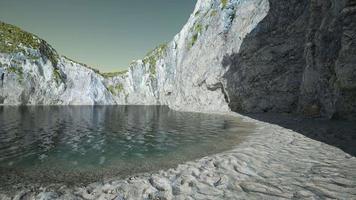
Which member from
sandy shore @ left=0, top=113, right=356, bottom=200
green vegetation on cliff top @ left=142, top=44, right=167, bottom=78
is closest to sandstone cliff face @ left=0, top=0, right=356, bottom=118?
sandy shore @ left=0, top=113, right=356, bottom=200

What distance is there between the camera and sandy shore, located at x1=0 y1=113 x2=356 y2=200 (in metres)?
8.48

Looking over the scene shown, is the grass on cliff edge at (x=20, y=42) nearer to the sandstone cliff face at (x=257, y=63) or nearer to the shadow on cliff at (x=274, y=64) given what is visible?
the sandstone cliff face at (x=257, y=63)

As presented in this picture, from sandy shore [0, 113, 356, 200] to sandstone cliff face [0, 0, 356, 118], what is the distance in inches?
559

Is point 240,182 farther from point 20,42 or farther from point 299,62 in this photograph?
point 20,42

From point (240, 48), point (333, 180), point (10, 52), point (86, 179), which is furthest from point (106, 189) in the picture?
point (10, 52)

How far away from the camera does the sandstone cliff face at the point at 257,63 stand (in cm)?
2534

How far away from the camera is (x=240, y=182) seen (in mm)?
9656

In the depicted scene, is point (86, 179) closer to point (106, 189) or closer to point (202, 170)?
point (106, 189)

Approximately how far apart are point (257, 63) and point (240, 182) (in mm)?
41199

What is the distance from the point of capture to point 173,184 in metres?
9.71

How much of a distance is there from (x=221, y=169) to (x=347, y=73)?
17.3m

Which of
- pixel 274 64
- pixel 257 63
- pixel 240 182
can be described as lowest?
pixel 240 182

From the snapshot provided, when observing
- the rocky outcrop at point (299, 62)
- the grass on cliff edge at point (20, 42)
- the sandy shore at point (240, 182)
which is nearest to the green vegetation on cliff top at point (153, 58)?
the grass on cliff edge at point (20, 42)

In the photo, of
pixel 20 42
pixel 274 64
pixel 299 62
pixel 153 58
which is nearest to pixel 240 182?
pixel 299 62
